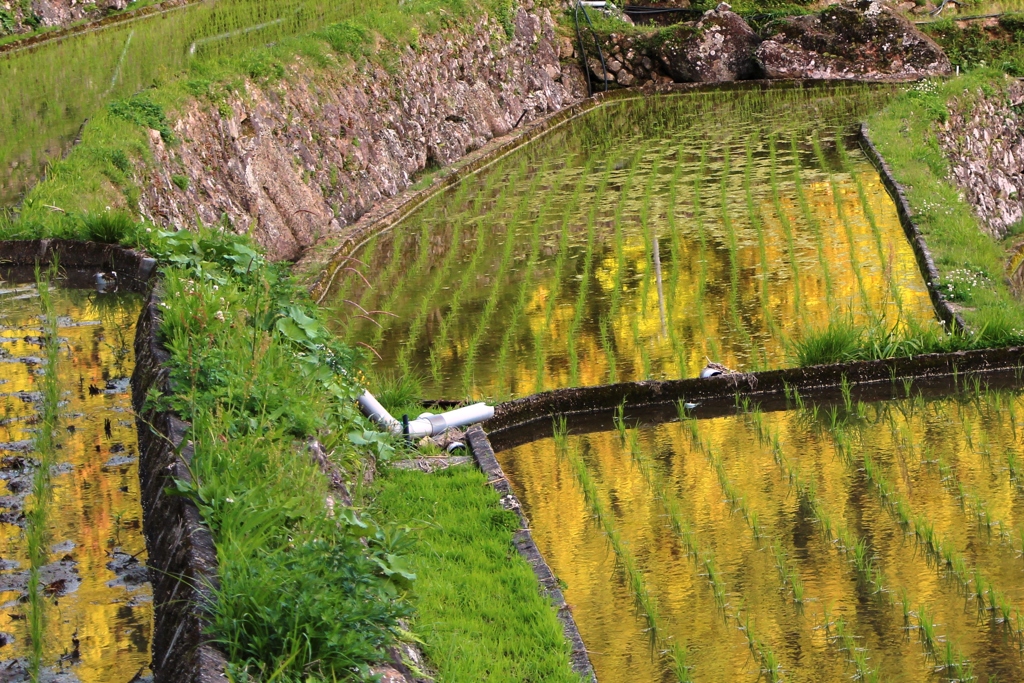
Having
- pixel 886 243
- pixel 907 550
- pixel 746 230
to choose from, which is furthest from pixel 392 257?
pixel 907 550

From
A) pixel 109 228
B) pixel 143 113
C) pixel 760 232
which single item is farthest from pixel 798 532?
pixel 143 113

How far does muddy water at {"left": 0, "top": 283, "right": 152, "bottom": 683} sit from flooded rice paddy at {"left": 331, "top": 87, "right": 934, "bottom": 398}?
2409 millimetres

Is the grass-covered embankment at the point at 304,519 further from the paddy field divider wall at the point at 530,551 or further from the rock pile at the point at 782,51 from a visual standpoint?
the rock pile at the point at 782,51

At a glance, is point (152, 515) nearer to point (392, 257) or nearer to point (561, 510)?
point (561, 510)

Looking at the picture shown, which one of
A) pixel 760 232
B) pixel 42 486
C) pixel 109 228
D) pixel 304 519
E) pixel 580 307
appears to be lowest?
pixel 304 519

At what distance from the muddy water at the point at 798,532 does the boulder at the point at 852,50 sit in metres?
14.5

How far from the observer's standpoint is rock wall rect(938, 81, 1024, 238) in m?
15.9

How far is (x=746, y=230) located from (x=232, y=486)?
8.91 metres

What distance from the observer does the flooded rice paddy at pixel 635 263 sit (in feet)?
30.7

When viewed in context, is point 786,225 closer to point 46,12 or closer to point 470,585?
point 470,585

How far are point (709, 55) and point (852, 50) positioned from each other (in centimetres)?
222

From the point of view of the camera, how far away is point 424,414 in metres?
7.62

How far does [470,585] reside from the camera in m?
5.58

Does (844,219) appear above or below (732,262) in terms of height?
above
